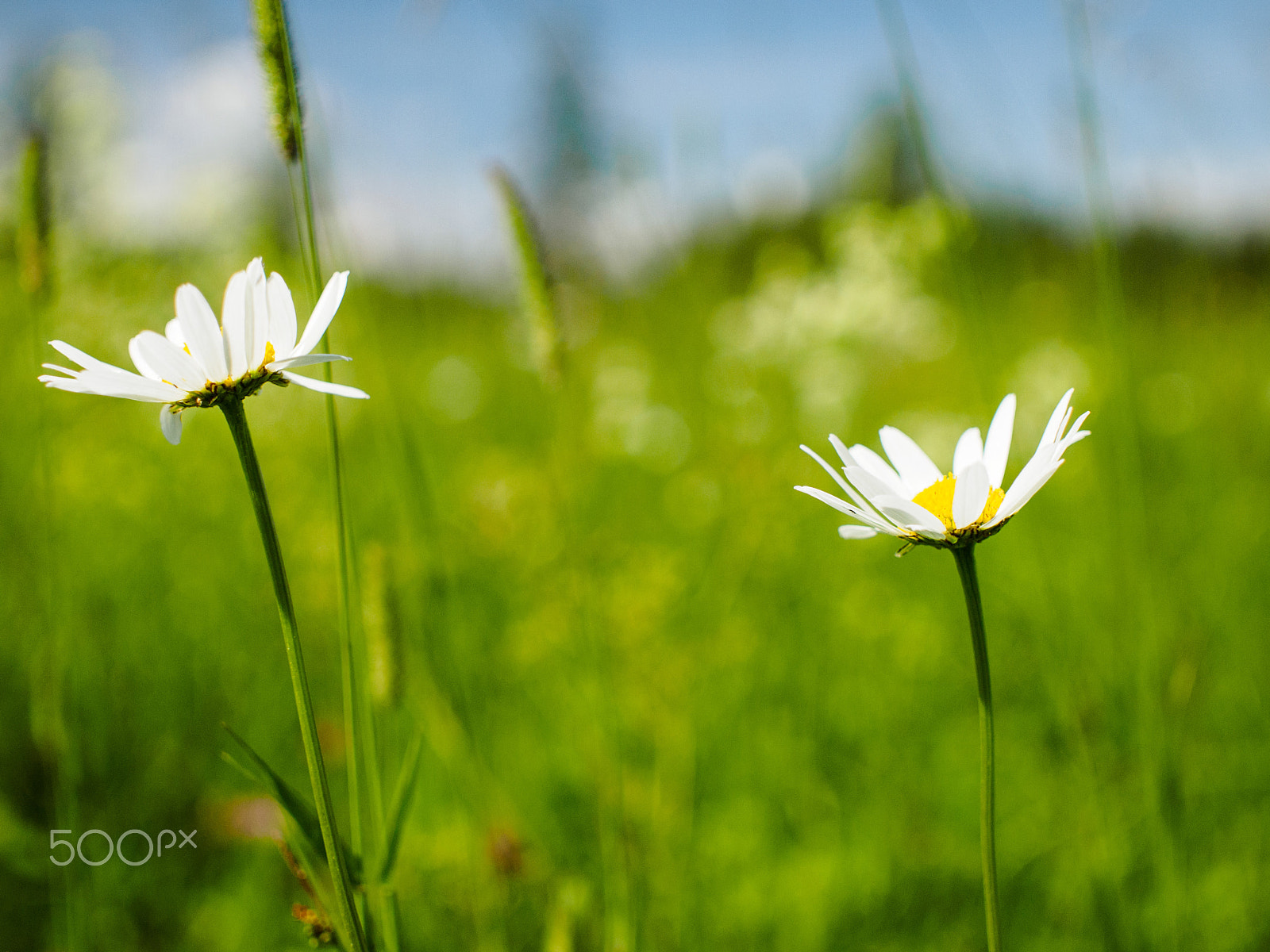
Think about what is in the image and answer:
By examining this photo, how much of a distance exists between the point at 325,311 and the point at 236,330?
6 centimetres

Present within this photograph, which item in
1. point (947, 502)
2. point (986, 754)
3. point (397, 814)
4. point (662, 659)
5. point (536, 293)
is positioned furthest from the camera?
point (662, 659)

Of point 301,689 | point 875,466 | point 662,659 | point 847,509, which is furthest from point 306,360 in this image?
point 662,659

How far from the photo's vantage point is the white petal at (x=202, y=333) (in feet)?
1.92

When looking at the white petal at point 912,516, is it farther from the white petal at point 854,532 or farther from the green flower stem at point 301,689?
the green flower stem at point 301,689

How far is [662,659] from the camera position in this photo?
1710 mm

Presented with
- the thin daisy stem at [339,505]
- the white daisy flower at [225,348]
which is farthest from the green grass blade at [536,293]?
the white daisy flower at [225,348]

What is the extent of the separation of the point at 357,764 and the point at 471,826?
0.69 meters

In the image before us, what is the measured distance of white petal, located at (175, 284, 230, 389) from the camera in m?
0.58

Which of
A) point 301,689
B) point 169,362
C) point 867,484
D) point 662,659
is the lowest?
point 662,659

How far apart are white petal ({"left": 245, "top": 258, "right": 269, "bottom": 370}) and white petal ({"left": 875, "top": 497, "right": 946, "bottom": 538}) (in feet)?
1.47

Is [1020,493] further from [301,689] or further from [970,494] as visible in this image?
[301,689]

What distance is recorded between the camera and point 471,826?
1.37 m

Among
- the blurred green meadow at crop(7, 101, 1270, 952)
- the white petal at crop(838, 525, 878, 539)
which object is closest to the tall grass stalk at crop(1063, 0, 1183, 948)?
the blurred green meadow at crop(7, 101, 1270, 952)

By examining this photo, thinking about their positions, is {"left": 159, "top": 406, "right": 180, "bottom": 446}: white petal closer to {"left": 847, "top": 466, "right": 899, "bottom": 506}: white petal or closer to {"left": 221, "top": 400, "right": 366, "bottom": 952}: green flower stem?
{"left": 221, "top": 400, "right": 366, "bottom": 952}: green flower stem
